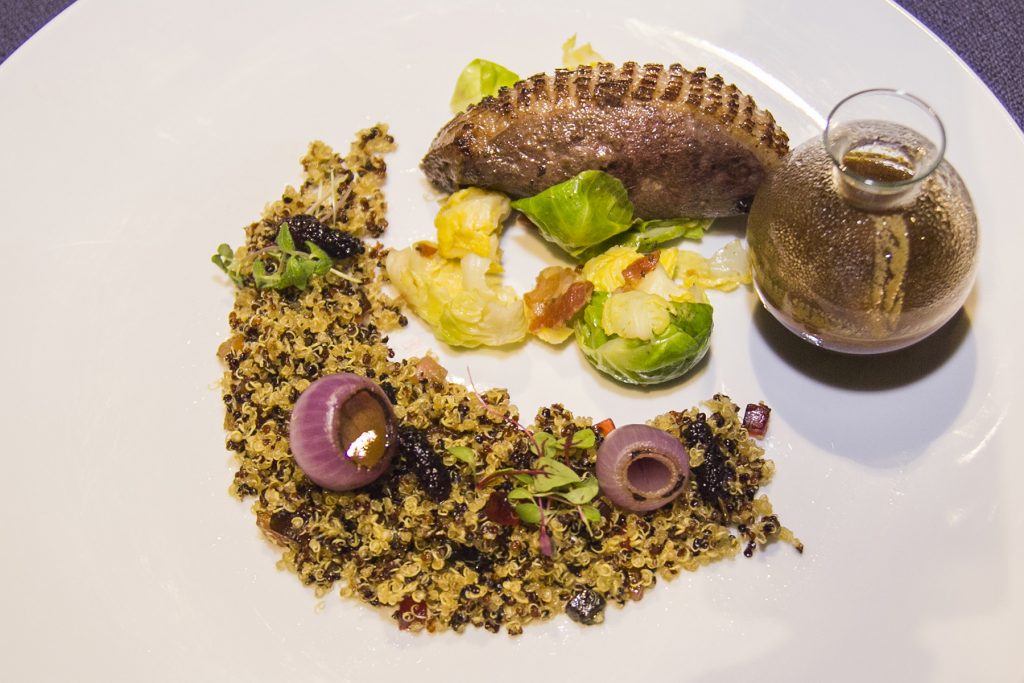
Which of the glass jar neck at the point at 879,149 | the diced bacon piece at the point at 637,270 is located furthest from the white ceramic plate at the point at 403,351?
the glass jar neck at the point at 879,149

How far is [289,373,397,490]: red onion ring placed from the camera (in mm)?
2803

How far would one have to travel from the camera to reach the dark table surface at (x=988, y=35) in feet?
13.0

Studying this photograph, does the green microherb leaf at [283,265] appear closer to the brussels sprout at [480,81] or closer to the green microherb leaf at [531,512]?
the brussels sprout at [480,81]

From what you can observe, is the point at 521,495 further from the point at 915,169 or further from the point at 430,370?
the point at 915,169

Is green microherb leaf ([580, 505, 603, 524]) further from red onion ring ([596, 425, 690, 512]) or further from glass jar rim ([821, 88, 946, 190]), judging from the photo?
glass jar rim ([821, 88, 946, 190])

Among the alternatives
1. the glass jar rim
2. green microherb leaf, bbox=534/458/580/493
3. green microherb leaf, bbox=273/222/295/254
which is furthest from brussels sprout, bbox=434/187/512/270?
the glass jar rim

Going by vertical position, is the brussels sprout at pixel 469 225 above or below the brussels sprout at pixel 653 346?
above

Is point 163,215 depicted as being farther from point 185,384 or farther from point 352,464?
point 352,464

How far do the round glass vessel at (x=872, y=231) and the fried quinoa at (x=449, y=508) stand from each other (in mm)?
541

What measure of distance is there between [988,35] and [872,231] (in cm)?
211

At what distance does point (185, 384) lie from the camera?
126 inches

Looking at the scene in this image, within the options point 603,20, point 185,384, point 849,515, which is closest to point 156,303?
point 185,384

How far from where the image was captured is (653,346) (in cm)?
302

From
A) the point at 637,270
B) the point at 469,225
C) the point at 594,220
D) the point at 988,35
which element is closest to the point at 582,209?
A: the point at 594,220
